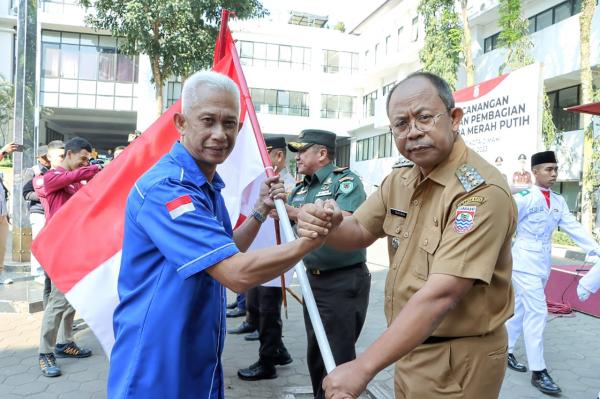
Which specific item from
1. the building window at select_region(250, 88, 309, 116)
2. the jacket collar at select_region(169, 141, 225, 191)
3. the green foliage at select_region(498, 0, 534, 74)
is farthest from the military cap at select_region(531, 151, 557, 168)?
the building window at select_region(250, 88, 309, 116)

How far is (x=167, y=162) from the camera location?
1905 millimetres

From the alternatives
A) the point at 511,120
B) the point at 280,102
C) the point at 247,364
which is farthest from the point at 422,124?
the point at 280,102

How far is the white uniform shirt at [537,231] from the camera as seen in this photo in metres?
4.93

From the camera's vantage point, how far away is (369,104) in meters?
35.2

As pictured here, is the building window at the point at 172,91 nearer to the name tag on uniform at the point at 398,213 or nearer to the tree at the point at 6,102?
the tree at the point at 6,102

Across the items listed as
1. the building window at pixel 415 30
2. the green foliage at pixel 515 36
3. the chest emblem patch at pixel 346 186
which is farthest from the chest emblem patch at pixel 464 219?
the building window at pixel 415 30

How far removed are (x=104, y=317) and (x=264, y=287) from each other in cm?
198

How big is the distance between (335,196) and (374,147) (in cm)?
3058

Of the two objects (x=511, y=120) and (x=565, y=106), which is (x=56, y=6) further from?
(x=511, y=120)

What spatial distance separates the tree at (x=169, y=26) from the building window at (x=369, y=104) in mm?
19433

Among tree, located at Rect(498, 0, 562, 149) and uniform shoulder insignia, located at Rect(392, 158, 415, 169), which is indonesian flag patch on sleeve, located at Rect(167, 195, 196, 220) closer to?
uniform shoulder insignia, located at Rect(392, 158, 415, 169)

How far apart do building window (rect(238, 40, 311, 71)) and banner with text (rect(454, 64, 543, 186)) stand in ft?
98.3

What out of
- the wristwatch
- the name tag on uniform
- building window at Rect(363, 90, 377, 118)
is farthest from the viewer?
building window at Rect(363, 90, 377, 118)

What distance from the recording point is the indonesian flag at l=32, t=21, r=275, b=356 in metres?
3.02
